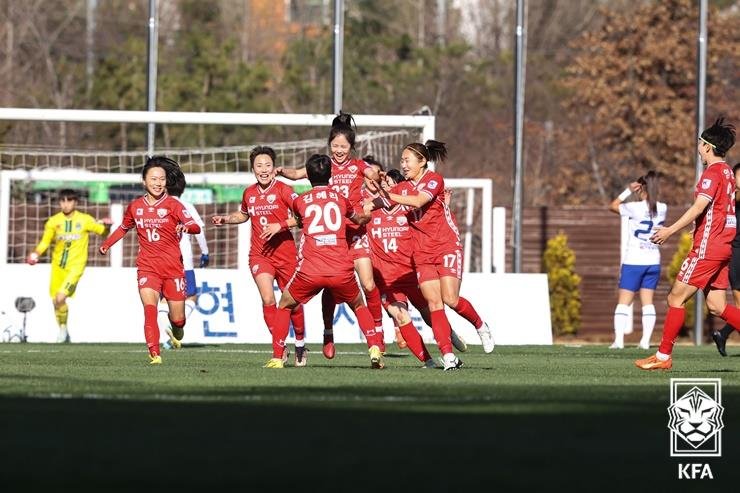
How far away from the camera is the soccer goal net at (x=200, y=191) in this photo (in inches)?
984

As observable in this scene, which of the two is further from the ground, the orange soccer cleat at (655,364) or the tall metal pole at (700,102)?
the tall metal pole at (700,102)

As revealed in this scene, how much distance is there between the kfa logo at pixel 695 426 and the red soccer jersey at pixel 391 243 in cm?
584

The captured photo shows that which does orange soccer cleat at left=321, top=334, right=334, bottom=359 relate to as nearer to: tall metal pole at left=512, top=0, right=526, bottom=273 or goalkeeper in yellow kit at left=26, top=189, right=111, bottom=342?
goalkeeper in yellow kit at left=26, top=189, right=111, bottom=342

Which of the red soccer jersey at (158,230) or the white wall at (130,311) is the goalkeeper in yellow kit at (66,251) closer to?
the white wall at (130,311)

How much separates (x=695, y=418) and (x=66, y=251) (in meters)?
14.4

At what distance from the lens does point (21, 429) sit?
8117 millimetres

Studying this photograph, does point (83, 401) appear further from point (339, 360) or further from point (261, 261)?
point (339, 360)

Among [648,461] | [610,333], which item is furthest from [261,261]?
[610,333]

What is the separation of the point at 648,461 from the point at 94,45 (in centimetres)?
4976

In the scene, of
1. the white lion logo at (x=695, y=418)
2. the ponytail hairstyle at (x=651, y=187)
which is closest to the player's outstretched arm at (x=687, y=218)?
the white lion logo at (x=695, y=418)

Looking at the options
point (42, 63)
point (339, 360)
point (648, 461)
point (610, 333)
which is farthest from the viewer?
point (42, 63)

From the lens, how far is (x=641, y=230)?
20.8 metres

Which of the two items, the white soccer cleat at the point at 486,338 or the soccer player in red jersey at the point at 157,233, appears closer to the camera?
the soccer player in red jersey at the point at 157,233

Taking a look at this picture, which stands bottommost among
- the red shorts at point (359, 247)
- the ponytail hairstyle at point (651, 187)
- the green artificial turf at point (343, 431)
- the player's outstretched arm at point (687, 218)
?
the green artificial turf at point (343, 431)
